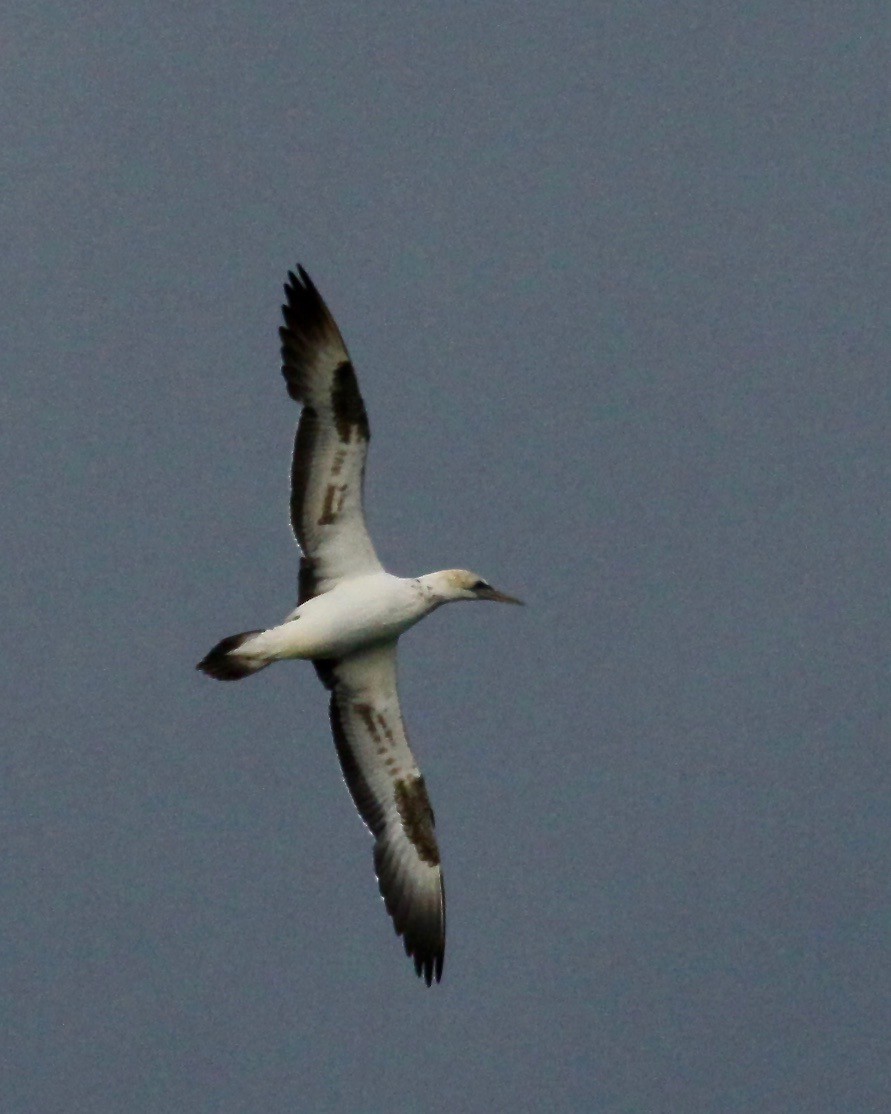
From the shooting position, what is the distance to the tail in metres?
28.5

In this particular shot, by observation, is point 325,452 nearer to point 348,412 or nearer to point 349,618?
point 348,412

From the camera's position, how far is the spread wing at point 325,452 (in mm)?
28906

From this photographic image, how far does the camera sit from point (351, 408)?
1138 inches

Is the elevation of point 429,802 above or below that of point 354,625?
below

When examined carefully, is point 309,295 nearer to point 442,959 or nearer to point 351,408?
point 351,408

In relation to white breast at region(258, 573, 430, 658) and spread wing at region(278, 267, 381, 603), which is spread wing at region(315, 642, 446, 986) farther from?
spread wing at region(278, 267, 381, 603)

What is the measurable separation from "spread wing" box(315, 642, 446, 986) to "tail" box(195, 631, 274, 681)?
1765 mm

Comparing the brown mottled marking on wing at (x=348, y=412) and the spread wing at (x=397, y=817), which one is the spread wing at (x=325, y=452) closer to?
the brown mottled marking on wing at (x=348, y=412)

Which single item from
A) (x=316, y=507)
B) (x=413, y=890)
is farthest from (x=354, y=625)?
(x=413, y=890)

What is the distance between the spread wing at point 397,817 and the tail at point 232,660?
1.76 metres

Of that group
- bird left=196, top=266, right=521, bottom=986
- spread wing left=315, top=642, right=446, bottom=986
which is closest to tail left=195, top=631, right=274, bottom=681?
bird left=196, top=266, right=521, bottom=986

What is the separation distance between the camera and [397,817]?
99.8 ft

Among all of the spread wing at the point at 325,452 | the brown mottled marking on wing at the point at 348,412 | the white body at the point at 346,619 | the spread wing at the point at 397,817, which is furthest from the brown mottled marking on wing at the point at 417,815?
the brown mottled marking on wing at the point at 348,412

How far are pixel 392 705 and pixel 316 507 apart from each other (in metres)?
2.59
